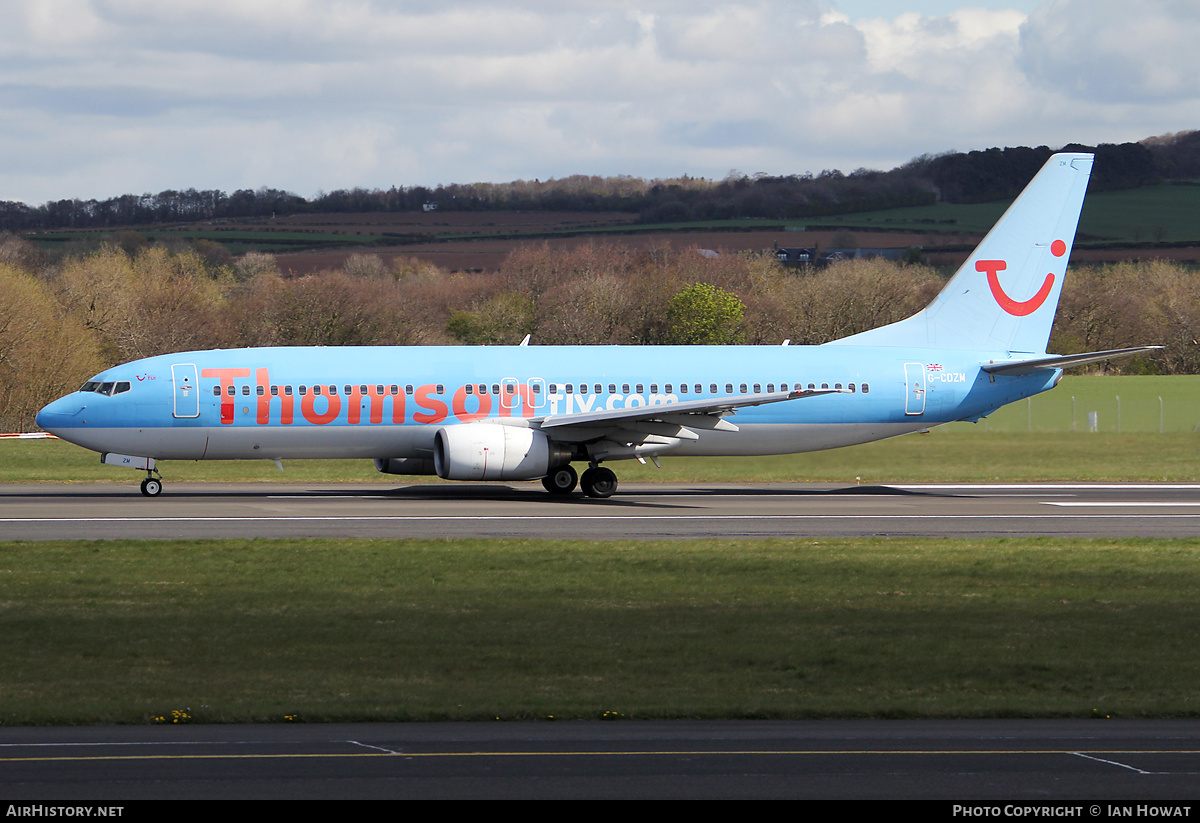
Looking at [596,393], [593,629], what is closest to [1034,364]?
[596,393]

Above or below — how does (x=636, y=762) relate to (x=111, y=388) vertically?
below

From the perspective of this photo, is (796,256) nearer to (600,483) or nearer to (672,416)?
(600,483)

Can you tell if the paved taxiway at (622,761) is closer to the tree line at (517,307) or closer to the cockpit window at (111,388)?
the cockpit window at (111,388)

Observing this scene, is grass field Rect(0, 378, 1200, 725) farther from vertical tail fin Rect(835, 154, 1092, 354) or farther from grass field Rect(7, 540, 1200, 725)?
vertical tail fin Rect(835, 154, 1092, 354)

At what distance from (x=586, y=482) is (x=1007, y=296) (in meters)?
14.5

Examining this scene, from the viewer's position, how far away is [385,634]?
1720 cm

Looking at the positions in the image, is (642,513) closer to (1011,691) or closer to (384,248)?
(1011,691)

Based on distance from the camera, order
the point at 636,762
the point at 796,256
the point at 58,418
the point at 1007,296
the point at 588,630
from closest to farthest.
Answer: the point at 636,762 < the point at 588,630 < the point at 58,418 < the point at 1007,296 < the point at 796,256

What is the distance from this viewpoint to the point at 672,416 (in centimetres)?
3506

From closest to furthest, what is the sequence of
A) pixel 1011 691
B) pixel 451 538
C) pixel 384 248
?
pixel 1011 691 → pixel 451 538 → pixel 384 248

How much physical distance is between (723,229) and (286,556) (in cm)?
16002

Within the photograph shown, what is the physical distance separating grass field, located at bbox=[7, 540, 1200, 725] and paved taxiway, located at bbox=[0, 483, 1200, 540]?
293 cm

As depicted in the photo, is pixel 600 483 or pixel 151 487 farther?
pixel 600 483

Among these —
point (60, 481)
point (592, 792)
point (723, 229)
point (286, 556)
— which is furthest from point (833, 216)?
point (592, 792)
